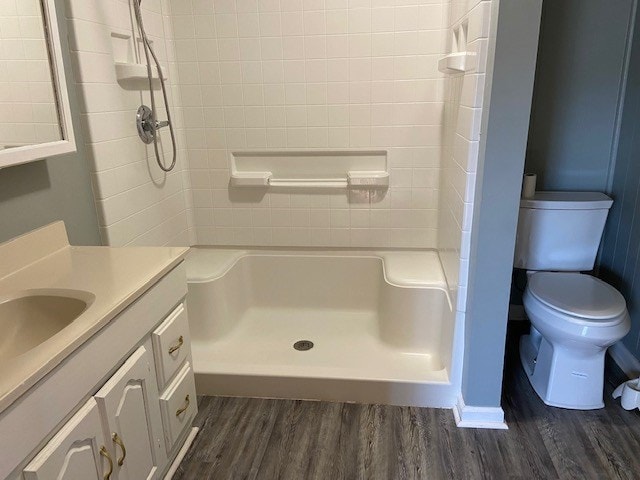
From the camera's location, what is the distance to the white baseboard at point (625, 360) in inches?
90.0

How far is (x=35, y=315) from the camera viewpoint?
56.3 inches

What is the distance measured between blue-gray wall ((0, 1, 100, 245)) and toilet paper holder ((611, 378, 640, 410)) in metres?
2.31

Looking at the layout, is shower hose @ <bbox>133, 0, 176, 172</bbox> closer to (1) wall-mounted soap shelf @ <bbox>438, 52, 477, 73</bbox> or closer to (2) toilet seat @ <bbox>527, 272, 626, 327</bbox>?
(1) wall-mounted soap shelf @ <bbox>438, 52, 477, 73</bbox>

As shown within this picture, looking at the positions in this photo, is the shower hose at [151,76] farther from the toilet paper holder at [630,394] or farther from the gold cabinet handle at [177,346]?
the toilet paper holder at [630,394]

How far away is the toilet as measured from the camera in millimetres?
2020

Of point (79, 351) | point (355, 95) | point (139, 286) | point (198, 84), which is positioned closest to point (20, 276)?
point (139, 286)

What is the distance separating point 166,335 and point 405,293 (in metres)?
1.23

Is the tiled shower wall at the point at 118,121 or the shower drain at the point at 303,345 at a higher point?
the tiled shower wall at the point at 118,121

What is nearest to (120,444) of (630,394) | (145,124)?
(145,124)

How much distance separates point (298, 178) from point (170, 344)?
4.58 feet

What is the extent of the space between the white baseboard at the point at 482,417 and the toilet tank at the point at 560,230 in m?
0.75

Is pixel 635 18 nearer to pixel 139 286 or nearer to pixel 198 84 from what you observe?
pixel 198 84

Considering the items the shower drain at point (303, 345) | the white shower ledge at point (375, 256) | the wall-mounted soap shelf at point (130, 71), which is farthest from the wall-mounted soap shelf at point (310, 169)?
the shower drain at point (303, 345)

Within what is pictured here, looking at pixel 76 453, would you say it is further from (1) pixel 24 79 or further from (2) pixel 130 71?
(2) pixel 130 71
